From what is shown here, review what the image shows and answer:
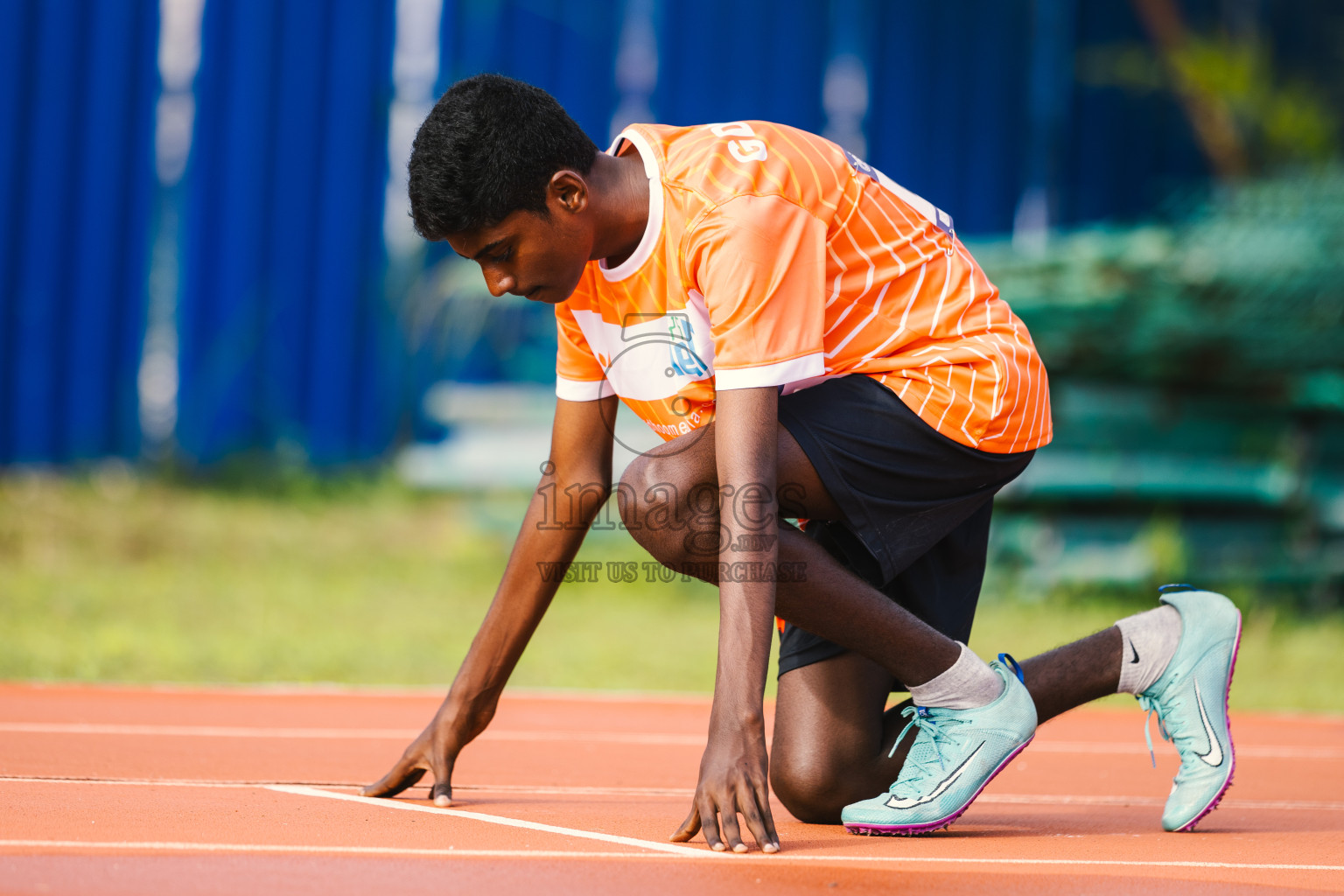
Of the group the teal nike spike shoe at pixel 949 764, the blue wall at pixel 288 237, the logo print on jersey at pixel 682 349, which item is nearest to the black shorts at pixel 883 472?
the logo print on jersey at pixel 682 349

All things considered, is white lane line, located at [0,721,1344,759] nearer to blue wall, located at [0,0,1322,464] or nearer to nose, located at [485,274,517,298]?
nose, located at [485,274,517,298]

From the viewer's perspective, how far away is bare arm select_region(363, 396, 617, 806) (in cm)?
272

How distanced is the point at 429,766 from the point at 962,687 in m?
1.03

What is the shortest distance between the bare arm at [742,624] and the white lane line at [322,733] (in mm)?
1547

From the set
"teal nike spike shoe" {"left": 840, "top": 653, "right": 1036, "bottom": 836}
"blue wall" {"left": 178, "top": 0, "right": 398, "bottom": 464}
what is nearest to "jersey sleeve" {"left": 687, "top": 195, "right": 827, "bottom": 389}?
"teal nike spike shoe" {"left": 840, "top": 653, "right": 1036, "bottom": 836}

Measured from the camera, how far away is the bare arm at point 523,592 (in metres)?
2.72

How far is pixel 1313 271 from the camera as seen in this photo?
6.64m

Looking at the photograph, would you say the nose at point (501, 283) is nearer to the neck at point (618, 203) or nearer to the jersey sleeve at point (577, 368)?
the neck at point (618, 203)

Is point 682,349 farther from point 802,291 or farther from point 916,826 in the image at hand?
point 916,826

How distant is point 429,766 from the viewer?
108 inches

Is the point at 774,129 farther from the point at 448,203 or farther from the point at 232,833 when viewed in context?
the point at 232,833

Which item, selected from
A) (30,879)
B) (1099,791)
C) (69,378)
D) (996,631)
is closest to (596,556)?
(996,631)

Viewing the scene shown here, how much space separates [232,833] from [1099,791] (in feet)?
6.46

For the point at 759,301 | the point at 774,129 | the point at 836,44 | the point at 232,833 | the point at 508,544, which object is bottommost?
the point at 508,544
